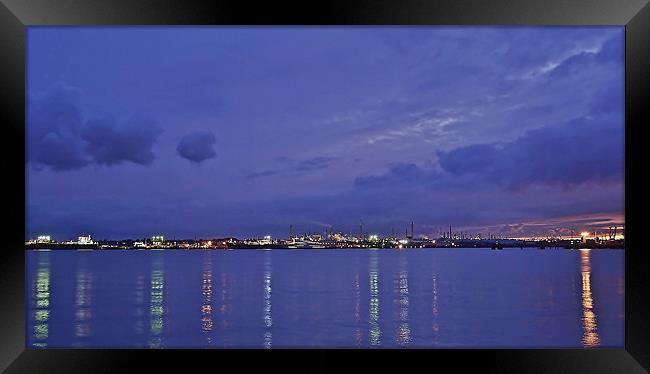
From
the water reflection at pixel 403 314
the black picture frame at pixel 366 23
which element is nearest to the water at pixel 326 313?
the water reflection at pixel 403 314

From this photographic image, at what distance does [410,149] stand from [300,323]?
40840 mm

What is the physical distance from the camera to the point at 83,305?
20156 millimetres

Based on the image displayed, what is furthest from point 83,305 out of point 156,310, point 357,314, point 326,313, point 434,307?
point 434,307

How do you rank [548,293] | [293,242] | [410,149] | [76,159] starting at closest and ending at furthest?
[548,293] < [76,159] < [410,149] < [293,242]

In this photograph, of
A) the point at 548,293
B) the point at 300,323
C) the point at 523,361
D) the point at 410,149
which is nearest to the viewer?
the point at 523,361

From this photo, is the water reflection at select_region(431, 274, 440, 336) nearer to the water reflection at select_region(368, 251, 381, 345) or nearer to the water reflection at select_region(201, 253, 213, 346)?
the water reflection at select_region(368, 251, 381, 345)

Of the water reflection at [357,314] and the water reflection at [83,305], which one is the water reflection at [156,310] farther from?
the water reflection at [357,314]

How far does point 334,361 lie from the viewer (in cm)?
291

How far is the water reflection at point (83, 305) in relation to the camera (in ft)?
54.8

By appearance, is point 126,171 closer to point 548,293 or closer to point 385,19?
point 548,293

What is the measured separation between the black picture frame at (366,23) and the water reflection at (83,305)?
1382 cm

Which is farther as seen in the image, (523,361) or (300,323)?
(300,323)

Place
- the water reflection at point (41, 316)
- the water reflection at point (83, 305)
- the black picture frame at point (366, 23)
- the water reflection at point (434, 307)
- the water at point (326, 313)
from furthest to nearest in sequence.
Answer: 1. the water reflection at point (83, 305)
2. the water reflection at point (41, 316)
3. the water reflection at point (434, 307)
4. the water at point (326, 313)
5. the black picture frame at point (366, 23)

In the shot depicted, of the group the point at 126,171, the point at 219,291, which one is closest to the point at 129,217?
the point at 126,171
